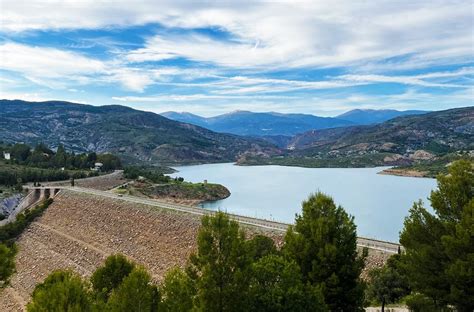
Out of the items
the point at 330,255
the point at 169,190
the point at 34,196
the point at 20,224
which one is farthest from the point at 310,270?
the point at 169,190

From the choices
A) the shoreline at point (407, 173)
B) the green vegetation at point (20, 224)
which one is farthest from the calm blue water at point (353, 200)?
the green vegetation at point (20, 224)

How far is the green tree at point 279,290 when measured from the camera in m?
12.3

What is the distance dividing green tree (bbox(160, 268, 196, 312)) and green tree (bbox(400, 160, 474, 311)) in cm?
750

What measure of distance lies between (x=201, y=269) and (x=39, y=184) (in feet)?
194

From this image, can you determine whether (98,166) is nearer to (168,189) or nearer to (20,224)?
(168,189)

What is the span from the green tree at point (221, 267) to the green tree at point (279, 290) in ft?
2.11

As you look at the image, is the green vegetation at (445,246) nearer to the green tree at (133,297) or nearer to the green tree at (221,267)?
the green tree at (221,267)

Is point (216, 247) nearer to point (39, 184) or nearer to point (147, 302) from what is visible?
point (147, 302)

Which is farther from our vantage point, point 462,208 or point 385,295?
point 385,295

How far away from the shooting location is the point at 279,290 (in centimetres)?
1247

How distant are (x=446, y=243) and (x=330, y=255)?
3.51m

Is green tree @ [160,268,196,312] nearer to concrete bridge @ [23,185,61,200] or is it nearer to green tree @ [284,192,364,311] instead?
green tree @ [284,192,364,311]

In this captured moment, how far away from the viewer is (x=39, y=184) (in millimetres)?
64062

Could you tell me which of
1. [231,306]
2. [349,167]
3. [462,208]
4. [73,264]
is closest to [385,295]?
[462,208]
